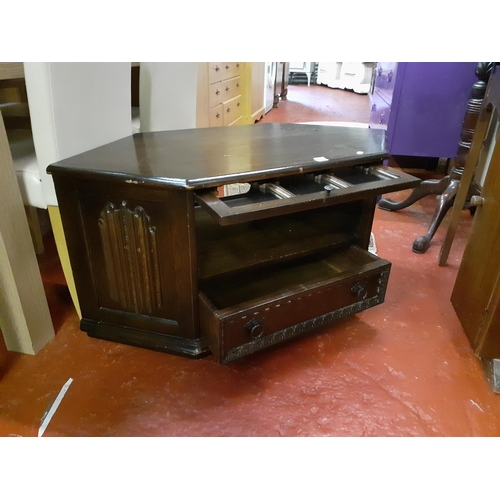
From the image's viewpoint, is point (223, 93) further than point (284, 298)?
Yes

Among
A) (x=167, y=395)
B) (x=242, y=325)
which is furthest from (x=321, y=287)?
(x=167, y=395)

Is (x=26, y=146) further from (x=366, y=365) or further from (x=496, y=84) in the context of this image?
(x=496, y=84)

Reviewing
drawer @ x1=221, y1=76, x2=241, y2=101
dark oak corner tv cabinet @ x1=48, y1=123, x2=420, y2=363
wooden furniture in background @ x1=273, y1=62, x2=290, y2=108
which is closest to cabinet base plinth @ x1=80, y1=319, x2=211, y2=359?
dark oak corner tv cabinet @ x1=48, y1=123, x2=420, y2=363

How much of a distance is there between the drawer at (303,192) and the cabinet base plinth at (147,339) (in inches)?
14.9

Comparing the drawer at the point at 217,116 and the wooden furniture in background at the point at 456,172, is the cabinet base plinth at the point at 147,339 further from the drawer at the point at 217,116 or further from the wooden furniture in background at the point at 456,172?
the drawer at the point at 217,116

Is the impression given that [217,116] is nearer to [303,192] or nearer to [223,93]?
[223,93]

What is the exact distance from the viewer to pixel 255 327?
2.86 feet

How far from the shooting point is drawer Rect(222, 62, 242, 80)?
2.37 m

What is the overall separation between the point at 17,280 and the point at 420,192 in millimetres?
1624

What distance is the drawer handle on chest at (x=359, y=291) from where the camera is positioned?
3.28 ft

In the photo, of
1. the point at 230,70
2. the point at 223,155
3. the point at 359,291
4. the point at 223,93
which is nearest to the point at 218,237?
the point at 223,155

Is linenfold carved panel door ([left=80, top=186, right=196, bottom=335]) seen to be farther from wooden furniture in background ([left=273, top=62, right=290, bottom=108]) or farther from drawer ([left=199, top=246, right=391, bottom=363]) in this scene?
wooden furniture in background ([left=273, top=62, right=290, bottom=108])

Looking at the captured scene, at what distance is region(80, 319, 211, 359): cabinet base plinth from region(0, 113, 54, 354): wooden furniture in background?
112 millimetres

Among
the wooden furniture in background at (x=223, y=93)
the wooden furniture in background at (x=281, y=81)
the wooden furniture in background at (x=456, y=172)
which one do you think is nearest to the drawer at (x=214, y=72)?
the wooden furniture in background at (x=223, y=93)
